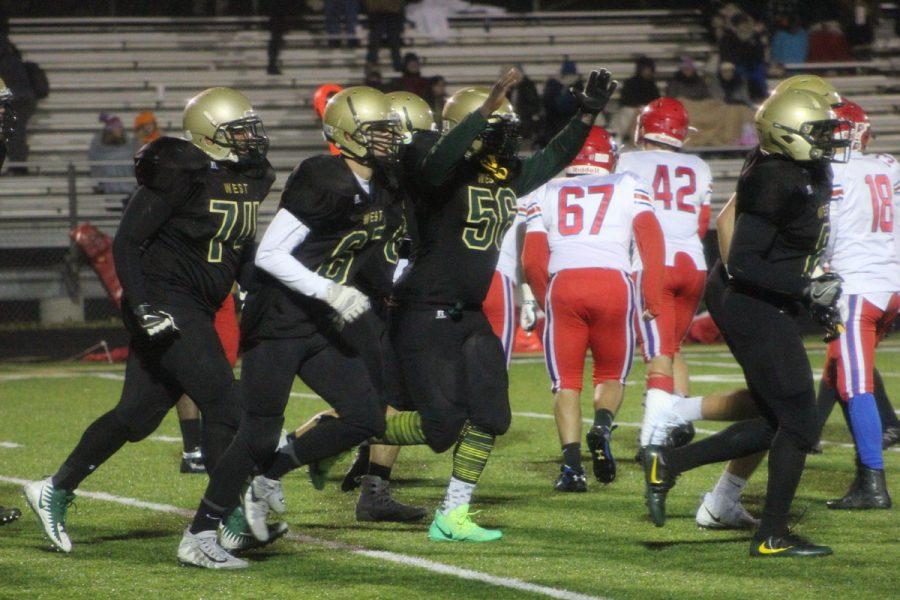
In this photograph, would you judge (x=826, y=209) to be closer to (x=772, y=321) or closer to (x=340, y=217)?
(x=772, y=321)

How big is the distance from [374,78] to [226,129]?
11774 mm

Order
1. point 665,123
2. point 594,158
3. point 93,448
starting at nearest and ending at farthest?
point 93,448 < point 594,158 < point 665,123

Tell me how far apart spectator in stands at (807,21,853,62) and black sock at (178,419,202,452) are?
48.1ft

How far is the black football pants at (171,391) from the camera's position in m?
5.24

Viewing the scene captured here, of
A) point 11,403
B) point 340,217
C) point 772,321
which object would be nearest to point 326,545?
point 340,217

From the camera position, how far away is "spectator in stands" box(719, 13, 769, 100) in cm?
1872

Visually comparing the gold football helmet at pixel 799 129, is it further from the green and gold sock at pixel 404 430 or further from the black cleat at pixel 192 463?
the black cleat at pixel 192 463

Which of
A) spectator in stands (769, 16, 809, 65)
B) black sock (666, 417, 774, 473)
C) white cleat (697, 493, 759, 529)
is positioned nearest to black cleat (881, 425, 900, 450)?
white cleat (697, 493, 759, 529)

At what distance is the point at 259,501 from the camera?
17.5ft

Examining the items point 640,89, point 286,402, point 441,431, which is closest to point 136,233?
point 286,402

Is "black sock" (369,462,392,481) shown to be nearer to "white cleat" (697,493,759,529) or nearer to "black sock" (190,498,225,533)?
"black sock" (190,498,225,533)

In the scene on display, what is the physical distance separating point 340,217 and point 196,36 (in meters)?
15.7

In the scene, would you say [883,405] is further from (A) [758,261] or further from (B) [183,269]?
(B) [183,269]

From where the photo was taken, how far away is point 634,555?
5293 mm
